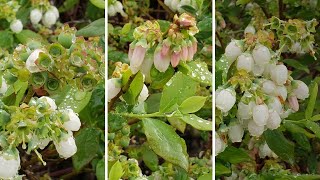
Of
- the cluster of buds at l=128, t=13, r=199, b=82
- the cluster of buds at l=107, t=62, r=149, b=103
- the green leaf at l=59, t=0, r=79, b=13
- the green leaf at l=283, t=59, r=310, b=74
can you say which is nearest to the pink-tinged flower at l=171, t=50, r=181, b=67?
the cluster of buds at l=128, t=13, r=199, b=82

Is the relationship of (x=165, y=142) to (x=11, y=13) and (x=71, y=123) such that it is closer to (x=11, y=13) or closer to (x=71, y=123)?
(x=71, y=123)

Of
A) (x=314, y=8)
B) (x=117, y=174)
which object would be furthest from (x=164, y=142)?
(x=314, y=8)

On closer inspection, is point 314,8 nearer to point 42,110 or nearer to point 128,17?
point 128,17

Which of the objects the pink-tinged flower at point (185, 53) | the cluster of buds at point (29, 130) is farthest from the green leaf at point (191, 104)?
the cluster of buds at point (29, 130)

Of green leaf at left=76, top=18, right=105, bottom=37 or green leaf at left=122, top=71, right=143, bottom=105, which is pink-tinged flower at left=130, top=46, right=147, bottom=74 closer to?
green leaf at left=122, top=71, right=143, bottom=105

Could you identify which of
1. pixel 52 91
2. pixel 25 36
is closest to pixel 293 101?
pixel 52 91

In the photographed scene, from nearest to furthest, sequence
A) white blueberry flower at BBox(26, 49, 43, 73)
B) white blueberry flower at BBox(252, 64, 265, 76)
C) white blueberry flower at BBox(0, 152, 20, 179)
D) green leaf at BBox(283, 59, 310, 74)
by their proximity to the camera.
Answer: white blueberry flower at BBox(0, 152, 20, 179)
white blueberry flower at BBox(26, 49, 43, 73)
white blueberry flower at BBox(252, 64, 265, 76)
green leaf at BBox(283, 59, 310, 74)

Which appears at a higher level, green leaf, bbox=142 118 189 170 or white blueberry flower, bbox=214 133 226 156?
green leaf, bbox=142 118 189 170
